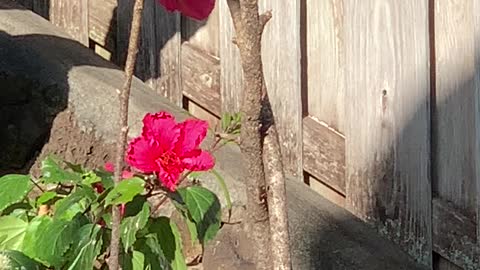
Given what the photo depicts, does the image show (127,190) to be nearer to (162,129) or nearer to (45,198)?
(162,129)

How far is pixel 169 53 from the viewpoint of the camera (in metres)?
4.32

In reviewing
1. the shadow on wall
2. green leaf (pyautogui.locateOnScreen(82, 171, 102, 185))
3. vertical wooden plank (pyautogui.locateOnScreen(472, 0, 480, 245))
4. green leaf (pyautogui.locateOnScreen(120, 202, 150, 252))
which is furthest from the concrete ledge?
green leaf (pyautogui.locateOnScreen(120, 202, 150, 252))

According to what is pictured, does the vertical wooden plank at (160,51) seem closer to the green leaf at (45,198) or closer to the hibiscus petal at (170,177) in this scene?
the green leaf at (45,198)

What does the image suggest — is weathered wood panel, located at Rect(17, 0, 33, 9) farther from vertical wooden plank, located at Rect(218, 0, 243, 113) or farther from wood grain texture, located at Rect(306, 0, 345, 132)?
wood grain texture, located at Rect(306, 0, 345, 132)

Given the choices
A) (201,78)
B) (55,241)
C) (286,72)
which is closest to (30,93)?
(201,78)

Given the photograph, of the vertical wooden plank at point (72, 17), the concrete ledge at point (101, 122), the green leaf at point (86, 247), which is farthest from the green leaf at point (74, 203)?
the vertical wooden plank at point (72, 17)

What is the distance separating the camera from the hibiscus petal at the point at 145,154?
78.0 inches

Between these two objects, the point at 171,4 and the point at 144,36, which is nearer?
the point at 171,4

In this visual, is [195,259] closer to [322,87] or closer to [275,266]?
[322,87]

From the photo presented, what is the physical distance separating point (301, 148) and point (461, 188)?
0.70m

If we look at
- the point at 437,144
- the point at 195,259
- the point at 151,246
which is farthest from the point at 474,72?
the point at 151,246

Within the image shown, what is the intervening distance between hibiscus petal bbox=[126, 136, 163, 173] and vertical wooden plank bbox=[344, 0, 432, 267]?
1.32m

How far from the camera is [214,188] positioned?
3598 millimetres

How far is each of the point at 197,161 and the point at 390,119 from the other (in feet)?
4.61
